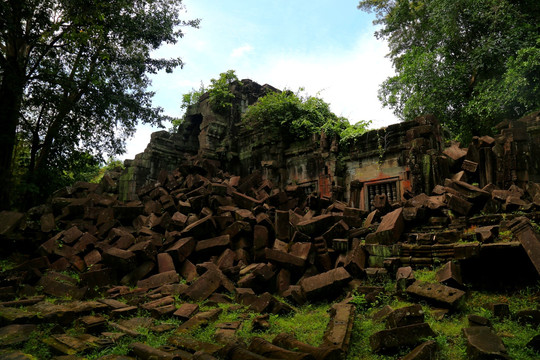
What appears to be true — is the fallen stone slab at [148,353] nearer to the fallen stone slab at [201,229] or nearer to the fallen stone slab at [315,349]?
the fallen stone slab at [315,349]

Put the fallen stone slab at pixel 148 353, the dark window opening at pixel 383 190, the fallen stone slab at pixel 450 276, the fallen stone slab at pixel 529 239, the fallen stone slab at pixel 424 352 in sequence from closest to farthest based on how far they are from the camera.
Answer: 1. the fallen stone slab at pixel 424 352
2. the fallen stone slab at pixel 148 353
3. the fallen stone slab at pixel 529 239
4. the fallen stone slab at pixel 450 276
5. the dark window opening at pixel 383 190

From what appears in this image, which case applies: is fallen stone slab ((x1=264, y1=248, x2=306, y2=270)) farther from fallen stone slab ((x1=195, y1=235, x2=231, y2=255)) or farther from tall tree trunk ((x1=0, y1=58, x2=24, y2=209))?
tall tree trunk ((x1=0, y1=58, x2=24, y2=209))

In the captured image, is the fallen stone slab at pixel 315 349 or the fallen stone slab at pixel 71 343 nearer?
the fallen stone slab at pixel 315 349

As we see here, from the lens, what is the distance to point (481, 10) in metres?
14.3

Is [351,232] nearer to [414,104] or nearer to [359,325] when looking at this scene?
[359,325]

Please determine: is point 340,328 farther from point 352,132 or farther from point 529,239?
point 352,132

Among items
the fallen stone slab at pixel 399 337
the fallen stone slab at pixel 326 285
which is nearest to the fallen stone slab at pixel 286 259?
the fallen stone slab at pixel 326 285

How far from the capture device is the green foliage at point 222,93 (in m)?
15.0

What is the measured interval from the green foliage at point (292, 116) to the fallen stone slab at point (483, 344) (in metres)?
9.65

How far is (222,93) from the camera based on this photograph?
49.2 ft

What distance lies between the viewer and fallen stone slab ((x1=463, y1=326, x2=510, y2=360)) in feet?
8.65

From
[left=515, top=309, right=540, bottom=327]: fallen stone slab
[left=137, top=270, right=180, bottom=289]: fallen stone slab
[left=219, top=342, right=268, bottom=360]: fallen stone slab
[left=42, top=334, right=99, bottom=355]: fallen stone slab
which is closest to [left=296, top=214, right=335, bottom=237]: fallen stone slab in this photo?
[left=137, top=270, right=180, bottom=289]: fallen stone slab

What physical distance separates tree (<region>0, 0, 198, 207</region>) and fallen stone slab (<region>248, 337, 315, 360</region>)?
8517 mm

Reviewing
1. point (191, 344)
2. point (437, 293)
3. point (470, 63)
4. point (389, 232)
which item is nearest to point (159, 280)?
point (191, 344)
